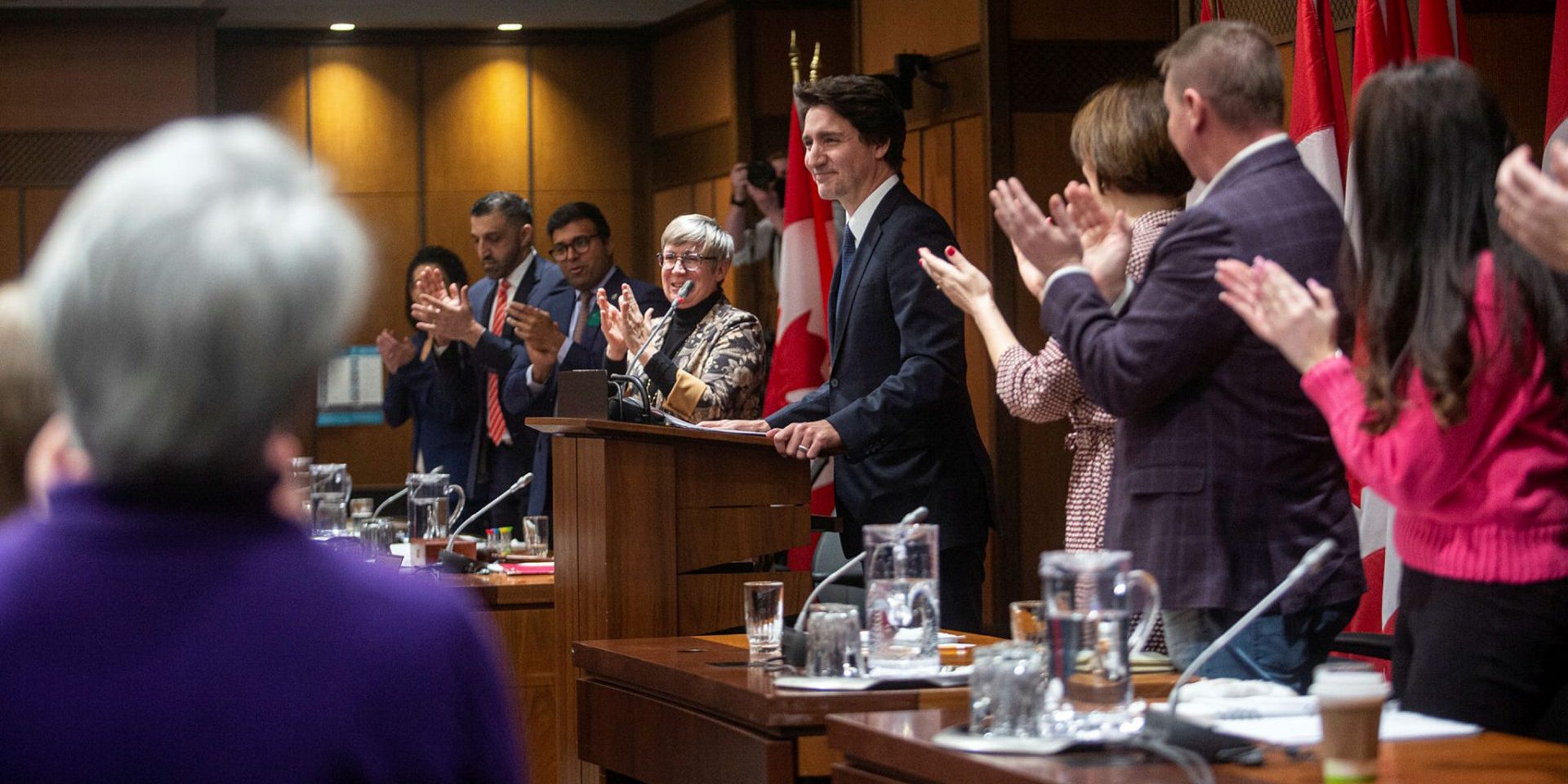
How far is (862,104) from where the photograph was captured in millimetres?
3670

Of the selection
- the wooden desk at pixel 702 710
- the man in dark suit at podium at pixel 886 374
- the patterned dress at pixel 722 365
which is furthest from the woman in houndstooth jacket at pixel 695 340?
the wooden desk at pixel 702 710

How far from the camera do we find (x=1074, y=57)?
21.1 feet

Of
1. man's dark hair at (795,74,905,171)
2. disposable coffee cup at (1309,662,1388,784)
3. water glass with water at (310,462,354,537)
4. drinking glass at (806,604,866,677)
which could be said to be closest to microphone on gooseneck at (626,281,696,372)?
man's dark hair at (795,74,905,171)

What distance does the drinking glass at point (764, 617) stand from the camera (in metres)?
2.54

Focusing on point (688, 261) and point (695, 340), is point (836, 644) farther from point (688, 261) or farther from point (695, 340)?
point (688, 261)

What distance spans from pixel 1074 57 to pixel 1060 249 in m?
4.13

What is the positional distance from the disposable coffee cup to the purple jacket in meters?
0.89

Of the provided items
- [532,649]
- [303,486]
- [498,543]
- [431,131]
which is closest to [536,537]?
[498,543]

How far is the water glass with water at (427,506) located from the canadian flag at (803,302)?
1.36m

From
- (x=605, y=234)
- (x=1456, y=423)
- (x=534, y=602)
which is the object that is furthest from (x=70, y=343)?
A: (x=605, y=234)

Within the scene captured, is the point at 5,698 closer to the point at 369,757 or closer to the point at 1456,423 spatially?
the point at 369,757

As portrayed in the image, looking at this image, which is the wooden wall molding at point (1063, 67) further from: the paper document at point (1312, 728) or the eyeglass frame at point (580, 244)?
the paper document at point (1312, 728)

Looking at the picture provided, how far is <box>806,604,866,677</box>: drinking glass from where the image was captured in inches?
92.4

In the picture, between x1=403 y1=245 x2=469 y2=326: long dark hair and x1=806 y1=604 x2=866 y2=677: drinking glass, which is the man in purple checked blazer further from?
x1=403 y1=245 x2=469 y2=326: long dark hair
